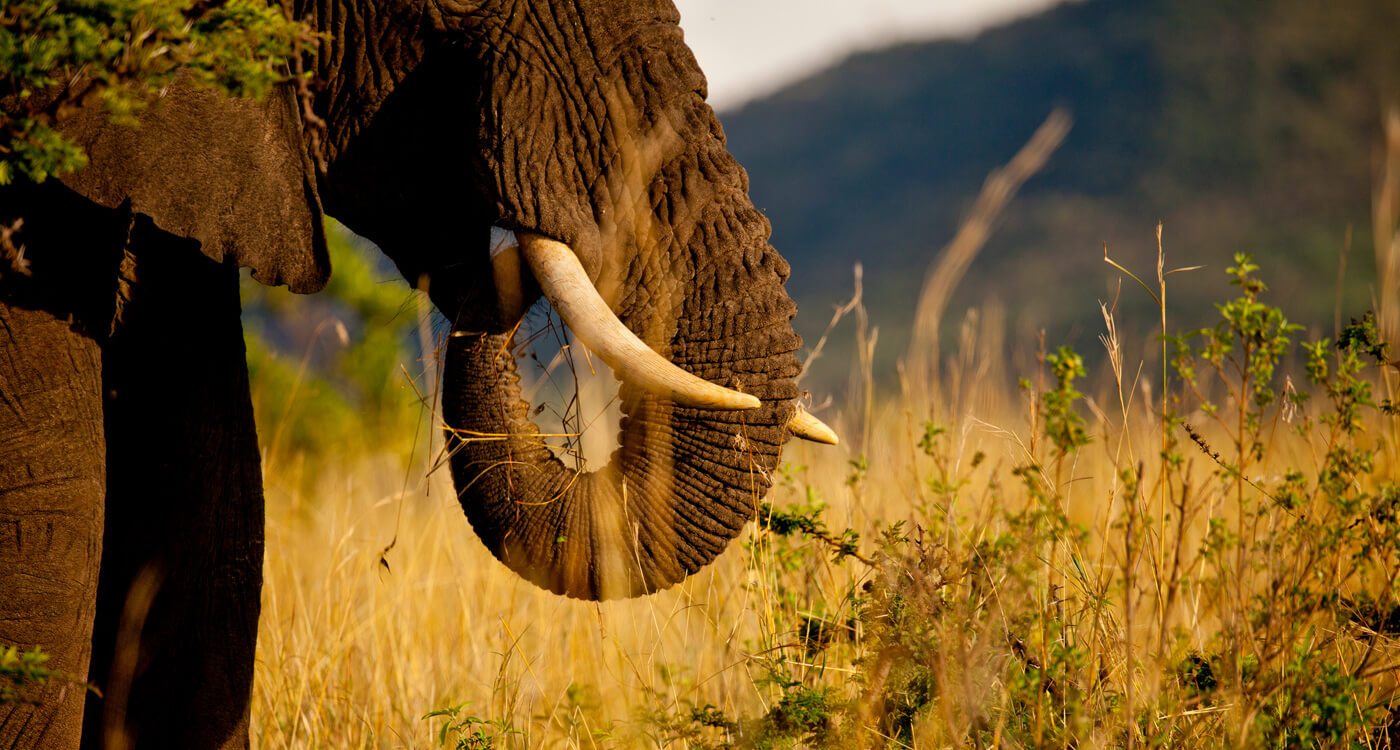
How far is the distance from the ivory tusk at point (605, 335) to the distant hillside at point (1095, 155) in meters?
68.9

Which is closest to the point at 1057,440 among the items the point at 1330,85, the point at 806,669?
the point at 806,669

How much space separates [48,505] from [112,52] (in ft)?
3.72

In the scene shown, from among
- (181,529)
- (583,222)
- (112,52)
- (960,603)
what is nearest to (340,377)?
(181,529)

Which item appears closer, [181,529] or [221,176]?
[221,176]

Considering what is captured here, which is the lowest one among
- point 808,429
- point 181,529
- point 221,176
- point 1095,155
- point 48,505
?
point 181,529

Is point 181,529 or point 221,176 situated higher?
point 221,176

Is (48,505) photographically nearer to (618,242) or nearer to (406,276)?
(406,276)

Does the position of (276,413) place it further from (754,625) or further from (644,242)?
(644,242)

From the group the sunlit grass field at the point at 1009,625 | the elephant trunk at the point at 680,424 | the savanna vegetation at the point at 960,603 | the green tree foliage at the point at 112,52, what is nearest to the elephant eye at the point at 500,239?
the elephant trunk at the point at 680,424

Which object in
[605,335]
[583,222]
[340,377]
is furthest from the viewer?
[340,377]

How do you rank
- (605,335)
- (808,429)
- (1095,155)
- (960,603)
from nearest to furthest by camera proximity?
(960,603)
(605,335)
(808,429)
(1095,155)

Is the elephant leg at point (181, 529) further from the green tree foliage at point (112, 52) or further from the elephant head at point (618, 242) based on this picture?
the green tree foliage at point (112, 52)

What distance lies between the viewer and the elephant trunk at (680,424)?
2.92 metres

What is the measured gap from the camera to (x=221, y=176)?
264cm
